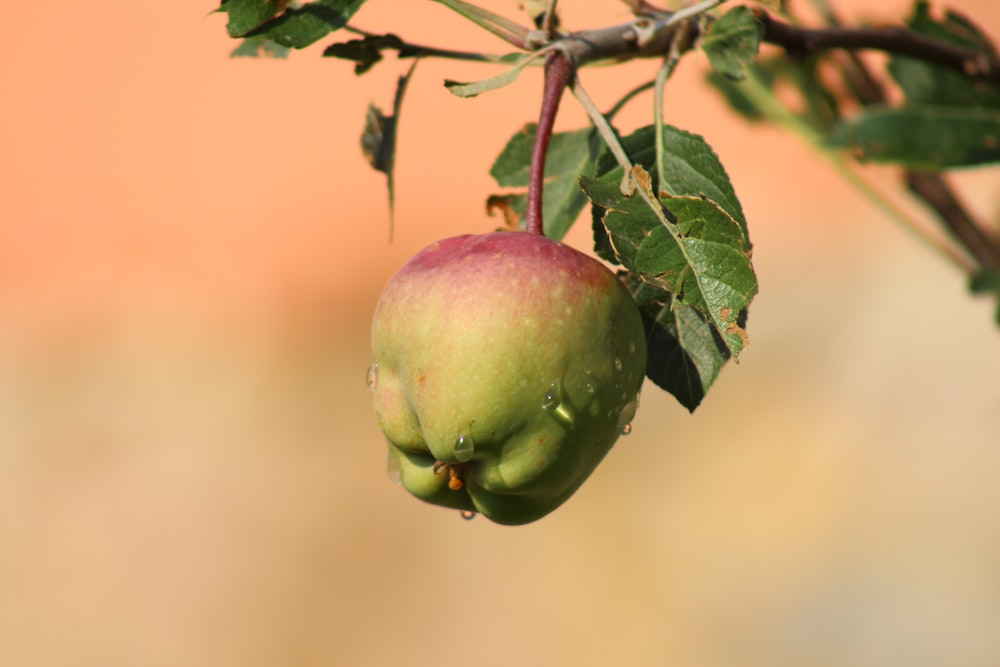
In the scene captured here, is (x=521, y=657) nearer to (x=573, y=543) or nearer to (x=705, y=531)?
(x=573, y=543)

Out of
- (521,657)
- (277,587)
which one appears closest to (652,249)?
(521,657)

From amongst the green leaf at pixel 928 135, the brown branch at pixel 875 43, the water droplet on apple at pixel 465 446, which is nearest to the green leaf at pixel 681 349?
the water droplet on apple at pixel 465 446

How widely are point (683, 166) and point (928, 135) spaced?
2.04 ft

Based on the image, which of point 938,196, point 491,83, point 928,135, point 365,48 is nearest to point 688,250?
point 491,83

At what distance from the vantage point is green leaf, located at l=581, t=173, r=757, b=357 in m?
0.82

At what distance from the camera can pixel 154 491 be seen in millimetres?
4680

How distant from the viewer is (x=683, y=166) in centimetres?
→ 95

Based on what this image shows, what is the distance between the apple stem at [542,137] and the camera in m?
0.88

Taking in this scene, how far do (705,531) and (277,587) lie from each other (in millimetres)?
1652

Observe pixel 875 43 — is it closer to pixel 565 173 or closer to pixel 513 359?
pixel 565 173

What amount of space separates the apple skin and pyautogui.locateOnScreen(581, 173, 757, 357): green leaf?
3 cm

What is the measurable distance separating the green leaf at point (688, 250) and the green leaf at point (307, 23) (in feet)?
0.89

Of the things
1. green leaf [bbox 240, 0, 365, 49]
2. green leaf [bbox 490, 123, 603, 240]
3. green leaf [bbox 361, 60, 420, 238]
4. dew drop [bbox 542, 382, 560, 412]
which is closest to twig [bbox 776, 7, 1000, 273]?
green leaf [bbox 490, 123, 603, 240]

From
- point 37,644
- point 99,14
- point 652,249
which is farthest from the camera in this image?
point 99,14
